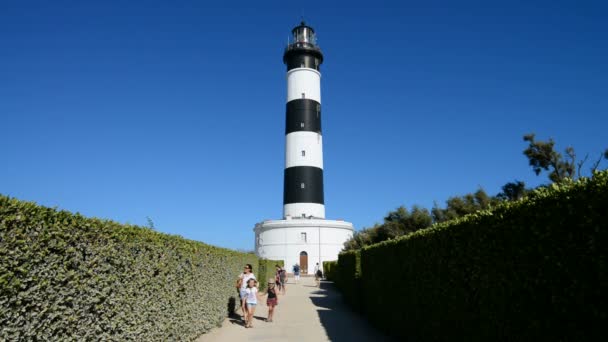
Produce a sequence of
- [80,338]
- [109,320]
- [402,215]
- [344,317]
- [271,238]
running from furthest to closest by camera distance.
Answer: [271,238] → [402,215] → [344,317] → [109,320] → [80,338]

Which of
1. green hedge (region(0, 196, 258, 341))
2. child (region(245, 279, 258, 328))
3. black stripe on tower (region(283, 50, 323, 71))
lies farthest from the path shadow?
black stripe on tower (region(283, 50, 323, 71))

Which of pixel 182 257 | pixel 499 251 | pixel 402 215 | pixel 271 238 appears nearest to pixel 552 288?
pixel 499 251

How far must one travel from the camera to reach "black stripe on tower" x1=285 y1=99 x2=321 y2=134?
40.8 metres

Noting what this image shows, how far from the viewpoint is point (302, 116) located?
134ft

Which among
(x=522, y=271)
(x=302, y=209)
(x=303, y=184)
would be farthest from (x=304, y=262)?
(x=522, y=271)

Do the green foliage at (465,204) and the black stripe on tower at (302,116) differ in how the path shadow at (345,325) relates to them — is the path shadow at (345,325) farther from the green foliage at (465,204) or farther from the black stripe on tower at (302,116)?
the black stripe on tower at (302,116)

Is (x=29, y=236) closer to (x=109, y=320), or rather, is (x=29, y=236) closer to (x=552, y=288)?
(x=109, y=320)

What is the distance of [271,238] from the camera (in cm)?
4300

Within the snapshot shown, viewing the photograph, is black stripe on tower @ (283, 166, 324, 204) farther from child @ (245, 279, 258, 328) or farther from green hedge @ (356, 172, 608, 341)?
green hedge @ (356, 172, 608, 341)

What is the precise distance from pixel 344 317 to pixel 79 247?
11321 mm

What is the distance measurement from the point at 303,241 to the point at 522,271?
37.4 meters

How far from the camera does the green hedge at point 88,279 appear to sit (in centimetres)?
397

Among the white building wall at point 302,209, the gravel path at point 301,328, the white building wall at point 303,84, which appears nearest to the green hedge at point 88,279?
the gravel path at point 301,328

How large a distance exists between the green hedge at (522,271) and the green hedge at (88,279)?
16.5 ft
